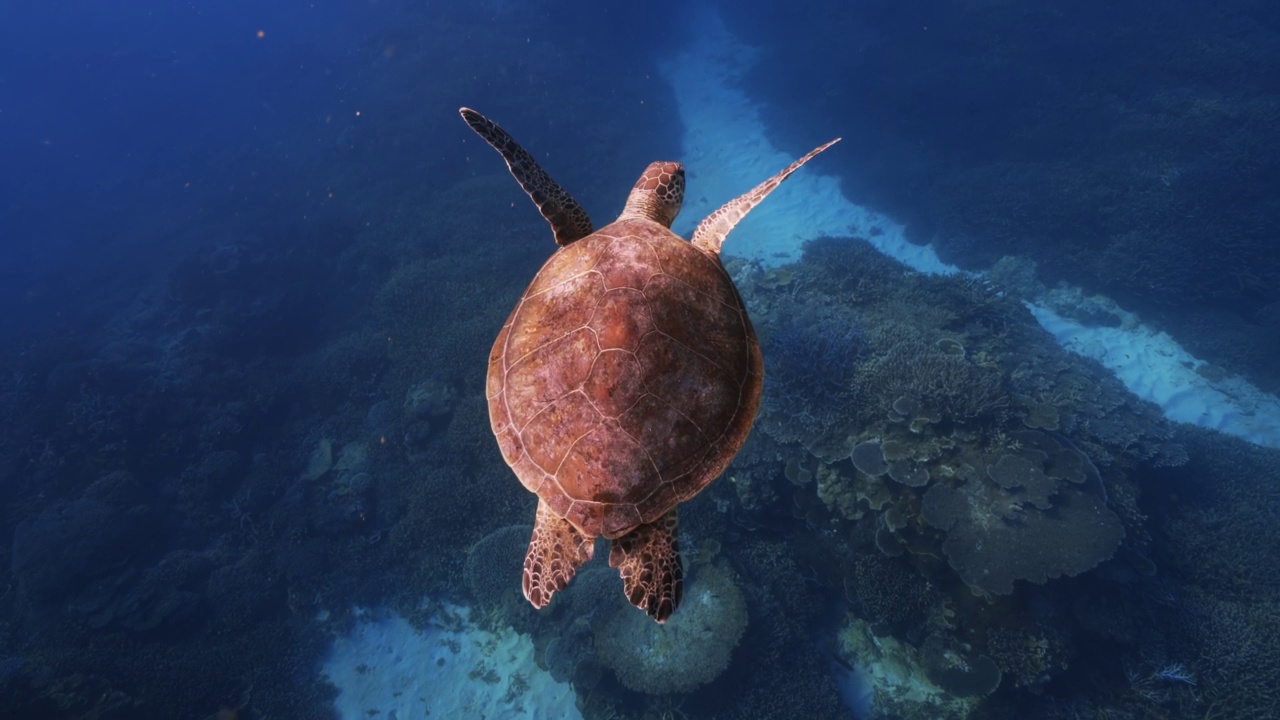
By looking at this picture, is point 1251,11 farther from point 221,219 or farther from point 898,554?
point 221,219

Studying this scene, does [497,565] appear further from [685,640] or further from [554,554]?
[554,554]

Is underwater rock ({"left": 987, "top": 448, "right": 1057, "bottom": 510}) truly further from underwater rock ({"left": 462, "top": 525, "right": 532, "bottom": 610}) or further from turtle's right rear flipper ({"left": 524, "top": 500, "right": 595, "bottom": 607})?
underwater rock ({"left": 462, "top": 525, "right": 532, "bottom": 610})

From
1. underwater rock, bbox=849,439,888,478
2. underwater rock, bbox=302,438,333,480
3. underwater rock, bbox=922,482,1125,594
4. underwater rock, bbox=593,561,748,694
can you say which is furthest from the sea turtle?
underwater rock, bbox=302,438,333,480

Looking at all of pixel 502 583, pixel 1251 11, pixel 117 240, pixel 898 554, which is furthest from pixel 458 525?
pixel 1251 11

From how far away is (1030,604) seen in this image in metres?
5.53

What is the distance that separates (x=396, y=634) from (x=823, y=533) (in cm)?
743

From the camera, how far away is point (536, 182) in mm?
3301

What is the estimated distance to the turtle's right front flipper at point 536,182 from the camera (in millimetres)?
3082

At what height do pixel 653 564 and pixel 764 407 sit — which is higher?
pixel 653 564

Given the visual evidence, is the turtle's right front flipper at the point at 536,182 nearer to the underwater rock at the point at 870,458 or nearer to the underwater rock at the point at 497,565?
the underwater rock at the point at 870,458

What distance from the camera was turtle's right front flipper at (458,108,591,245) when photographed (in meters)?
3.08

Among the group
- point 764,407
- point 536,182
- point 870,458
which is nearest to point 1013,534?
point 870,458

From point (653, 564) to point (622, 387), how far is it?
3.46ft

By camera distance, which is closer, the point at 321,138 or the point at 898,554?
the point at 898,554
